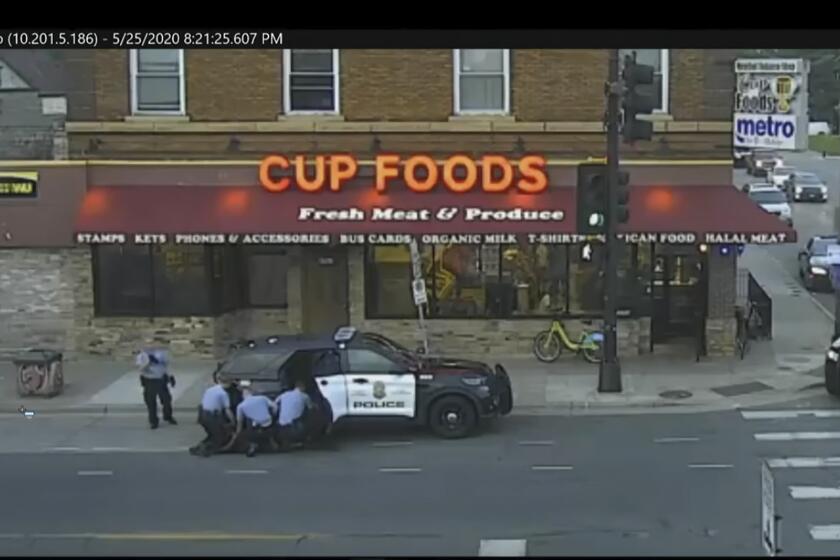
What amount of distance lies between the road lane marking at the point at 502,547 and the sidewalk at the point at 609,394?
22.2ft

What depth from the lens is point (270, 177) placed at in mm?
20250

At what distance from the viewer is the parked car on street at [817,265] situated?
97.5ft

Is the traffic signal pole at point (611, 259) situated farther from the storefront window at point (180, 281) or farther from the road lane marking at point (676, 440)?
the storefront window at point (180, 281)

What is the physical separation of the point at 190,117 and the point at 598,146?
7282mm

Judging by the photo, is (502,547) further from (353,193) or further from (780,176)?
(780,176)

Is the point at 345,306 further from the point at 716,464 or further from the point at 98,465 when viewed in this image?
the point at 716,464

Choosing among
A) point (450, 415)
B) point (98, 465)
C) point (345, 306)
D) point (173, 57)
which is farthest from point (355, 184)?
point (98, 465)

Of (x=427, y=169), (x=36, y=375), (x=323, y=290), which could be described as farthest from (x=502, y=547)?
(x=323, y=290)

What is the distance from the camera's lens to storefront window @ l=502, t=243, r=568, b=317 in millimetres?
20688

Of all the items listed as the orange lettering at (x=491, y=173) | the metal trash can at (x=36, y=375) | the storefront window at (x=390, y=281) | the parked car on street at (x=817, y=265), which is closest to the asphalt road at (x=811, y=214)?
the parked car on street at (x=817, y=265)

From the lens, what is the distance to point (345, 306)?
69.6 feet

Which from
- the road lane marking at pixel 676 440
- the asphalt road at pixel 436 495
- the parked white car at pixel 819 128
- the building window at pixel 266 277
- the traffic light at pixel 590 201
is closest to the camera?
the asphalt road at pixel 436 495

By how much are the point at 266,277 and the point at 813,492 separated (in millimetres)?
12354

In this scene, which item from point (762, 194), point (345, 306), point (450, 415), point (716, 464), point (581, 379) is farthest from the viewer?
point (762, 194)
